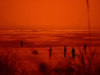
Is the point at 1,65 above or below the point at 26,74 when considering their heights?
above

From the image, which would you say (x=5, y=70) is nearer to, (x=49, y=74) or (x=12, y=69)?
(x=12, y=69)

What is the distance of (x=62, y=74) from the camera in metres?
2.87

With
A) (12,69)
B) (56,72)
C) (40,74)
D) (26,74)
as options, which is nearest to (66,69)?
(56,72)

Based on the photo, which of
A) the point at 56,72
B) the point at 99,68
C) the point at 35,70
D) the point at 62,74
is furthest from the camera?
the point at 35,70

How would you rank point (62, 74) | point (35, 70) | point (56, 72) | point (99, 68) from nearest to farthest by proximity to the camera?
point (99, 68) < point (62, 74) < point (56, 72) < point (35, 70)

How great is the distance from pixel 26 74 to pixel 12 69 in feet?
1.03

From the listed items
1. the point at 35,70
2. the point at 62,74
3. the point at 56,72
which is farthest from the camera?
the point at 35,70

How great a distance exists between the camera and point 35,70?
3.32m

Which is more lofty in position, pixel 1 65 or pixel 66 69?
pixel 1 65

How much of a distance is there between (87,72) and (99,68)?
0.35m

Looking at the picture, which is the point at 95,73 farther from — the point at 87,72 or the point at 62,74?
the point at 62,74

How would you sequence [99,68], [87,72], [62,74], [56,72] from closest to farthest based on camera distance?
[87,72]
[99,68]
[62,74]
[56,72]

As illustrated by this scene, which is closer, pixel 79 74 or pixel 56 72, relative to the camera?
pixel 79 74

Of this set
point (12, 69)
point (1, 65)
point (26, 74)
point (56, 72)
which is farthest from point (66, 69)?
point (1, 65)
